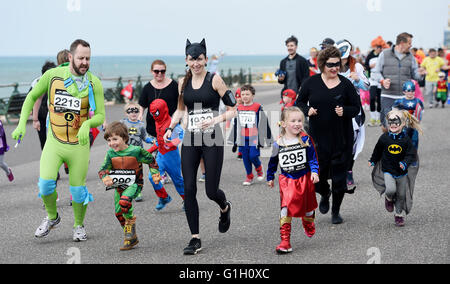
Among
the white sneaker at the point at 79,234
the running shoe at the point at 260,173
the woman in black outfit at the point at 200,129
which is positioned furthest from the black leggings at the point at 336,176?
the running shoe at the point at 260,173

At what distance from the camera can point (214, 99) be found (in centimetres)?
638

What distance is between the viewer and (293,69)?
1228 centimetres

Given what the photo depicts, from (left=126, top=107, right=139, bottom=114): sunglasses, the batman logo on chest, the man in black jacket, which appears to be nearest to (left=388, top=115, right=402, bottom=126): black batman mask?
the batman logo on chest

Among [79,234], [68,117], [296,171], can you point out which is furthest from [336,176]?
[68,117]

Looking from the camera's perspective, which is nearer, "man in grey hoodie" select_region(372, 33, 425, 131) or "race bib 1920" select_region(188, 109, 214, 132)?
"race bib 1920" select_region(188, 109, 214, 132)

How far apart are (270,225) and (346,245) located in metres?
1.16

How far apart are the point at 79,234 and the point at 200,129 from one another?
1762mm

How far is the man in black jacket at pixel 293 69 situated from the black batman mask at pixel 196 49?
578 cm

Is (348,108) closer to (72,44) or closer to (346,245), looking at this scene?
(346,245)

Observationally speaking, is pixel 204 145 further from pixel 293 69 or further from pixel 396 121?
pixel 293 69

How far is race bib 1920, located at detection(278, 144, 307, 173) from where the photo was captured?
6285 millimetres

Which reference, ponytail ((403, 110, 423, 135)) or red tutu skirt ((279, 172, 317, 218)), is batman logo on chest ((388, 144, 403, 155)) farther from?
red tutu skirt ((279, 172, 317, 218))

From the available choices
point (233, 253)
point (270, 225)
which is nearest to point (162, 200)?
point (270, 225)

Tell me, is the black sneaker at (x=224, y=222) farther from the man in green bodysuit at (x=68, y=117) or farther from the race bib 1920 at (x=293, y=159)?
the man in green bodysuit at (x=68, y=117)
